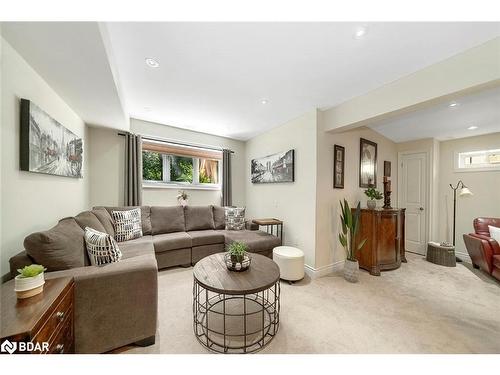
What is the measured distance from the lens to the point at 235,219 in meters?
3.54

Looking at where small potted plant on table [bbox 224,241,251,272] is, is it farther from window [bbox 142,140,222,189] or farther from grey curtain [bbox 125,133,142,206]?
window [bbox 142,140,222,189]

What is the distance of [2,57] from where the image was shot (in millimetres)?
1191

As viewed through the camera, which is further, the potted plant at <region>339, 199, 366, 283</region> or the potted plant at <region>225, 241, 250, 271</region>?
the potted plant at <region>339, 199, 366, 283</region>

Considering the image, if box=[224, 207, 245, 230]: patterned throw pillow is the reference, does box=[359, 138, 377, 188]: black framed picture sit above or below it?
above

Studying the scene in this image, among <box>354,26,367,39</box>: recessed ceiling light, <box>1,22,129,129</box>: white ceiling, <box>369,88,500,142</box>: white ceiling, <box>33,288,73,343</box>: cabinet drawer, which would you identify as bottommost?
<box>33,288,73,343</box>: cabinet drawer

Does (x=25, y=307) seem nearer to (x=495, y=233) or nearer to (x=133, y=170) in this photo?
(x=133, y=170)

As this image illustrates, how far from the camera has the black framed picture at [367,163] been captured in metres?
3.26

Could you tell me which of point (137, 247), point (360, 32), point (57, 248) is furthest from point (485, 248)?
point (57, 248)

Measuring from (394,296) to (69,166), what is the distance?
13.5 ft

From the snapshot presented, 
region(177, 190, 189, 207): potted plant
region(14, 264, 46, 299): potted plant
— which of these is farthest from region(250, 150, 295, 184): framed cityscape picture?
region(14, 264, 46, 299): potted plant

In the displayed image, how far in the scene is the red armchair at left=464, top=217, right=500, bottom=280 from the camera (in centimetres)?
252

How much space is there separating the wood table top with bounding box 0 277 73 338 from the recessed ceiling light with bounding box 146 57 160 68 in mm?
1899
